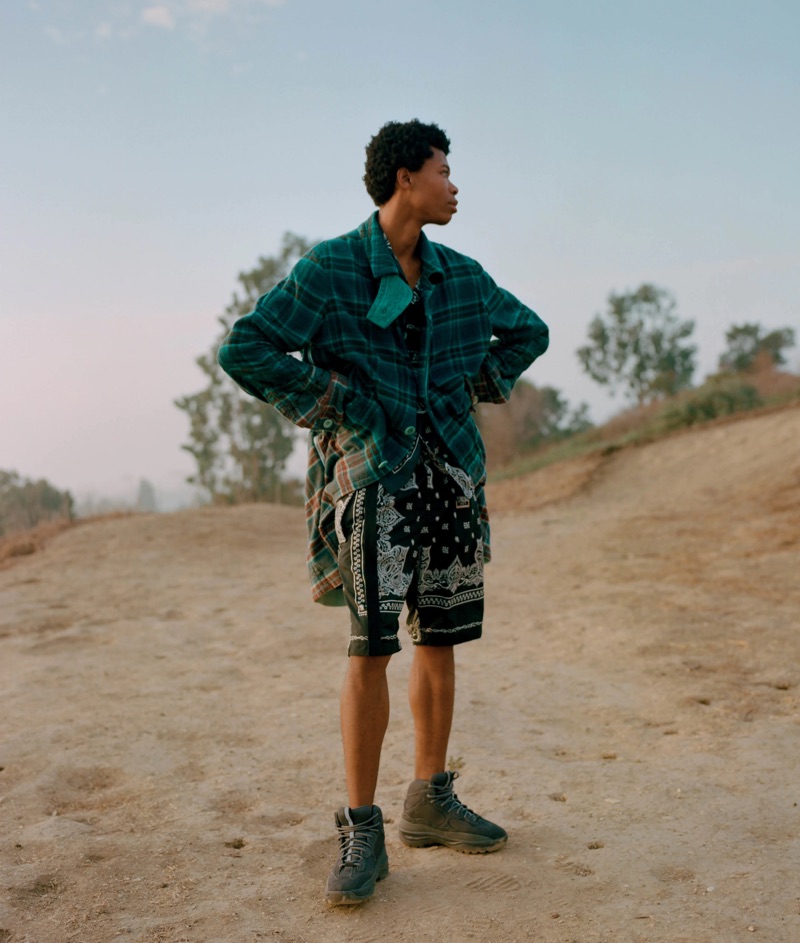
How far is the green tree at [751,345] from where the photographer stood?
23.7 meters

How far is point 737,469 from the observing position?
11.5 m

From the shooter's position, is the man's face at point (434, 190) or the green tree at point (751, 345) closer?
the man's face at point (434, 190)

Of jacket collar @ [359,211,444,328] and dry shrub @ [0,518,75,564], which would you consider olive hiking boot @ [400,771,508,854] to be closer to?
jacket collar @ [359,211,444,328]

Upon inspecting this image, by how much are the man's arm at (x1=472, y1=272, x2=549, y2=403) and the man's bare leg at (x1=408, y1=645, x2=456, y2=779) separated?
2.36 ft

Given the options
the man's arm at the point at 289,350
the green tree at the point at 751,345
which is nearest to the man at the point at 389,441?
the man's arm at the point at 289,350

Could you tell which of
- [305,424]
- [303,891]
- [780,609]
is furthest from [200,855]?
[780,609]

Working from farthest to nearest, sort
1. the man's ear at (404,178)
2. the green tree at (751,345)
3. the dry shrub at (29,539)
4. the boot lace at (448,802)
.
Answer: the green tree at (751,345) < the dry shrub at (29,539) < the boot lace at (448,802) < the man's ear at (404,178)

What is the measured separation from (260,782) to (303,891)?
2.85ft

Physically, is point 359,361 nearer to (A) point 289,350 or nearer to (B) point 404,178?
(A) point 289,350

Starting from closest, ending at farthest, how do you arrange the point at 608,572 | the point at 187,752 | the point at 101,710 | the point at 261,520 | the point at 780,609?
1. the point at 187,752
2. the point at 101,710
3. the point at 780,609
4. the point at 608,572
5. the point at 261,520

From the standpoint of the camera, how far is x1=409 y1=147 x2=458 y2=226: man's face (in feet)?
7.80

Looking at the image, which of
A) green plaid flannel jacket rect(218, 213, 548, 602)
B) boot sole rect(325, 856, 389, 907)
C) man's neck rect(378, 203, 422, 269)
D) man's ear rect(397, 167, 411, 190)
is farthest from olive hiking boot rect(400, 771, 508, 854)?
man's ear rect(397, 167, 411, 190)

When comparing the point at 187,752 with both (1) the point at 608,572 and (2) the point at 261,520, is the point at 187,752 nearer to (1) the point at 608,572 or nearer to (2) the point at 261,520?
(1) the point at 608,572

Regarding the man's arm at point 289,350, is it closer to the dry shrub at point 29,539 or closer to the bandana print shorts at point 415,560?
the bandana print shorts at point 415,560
